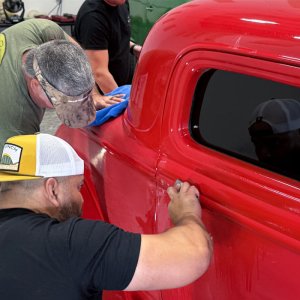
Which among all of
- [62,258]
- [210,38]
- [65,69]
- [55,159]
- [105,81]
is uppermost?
[210,38]

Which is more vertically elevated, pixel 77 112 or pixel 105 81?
pixel 77 112

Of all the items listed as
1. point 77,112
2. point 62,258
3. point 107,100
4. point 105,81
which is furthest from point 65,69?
point 105,81

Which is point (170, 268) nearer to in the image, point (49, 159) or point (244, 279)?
point (244, 279)

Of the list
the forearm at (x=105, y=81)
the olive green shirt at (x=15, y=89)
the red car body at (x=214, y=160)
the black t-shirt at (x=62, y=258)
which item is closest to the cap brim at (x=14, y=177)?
the black t-shirt at (x=62, y=258)

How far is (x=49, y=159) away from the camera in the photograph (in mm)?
1303

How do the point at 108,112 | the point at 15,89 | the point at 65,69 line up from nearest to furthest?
the point at 65,69, the point at 108,112, the point at 15,89

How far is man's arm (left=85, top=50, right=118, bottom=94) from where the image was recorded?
267 centimetres

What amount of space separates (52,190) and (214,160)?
0.47 metres

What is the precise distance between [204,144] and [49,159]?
46cm

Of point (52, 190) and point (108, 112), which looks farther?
point (108, 112)

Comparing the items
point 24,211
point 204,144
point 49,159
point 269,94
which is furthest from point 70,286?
point 269,94

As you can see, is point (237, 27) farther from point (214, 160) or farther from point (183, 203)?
point (183, 203)

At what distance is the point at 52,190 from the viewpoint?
4.24 feet

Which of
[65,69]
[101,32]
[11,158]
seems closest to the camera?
[11,158]
